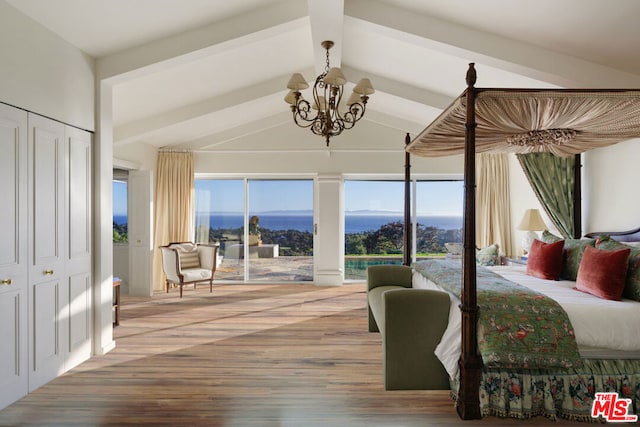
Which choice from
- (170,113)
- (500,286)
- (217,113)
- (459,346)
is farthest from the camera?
(217,113)

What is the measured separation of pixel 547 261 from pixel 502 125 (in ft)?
5.01

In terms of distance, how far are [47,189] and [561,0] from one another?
13.1 feet

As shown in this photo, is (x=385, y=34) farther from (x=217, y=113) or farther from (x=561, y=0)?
(x=217, y=113)

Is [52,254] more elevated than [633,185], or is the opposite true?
[633,185]

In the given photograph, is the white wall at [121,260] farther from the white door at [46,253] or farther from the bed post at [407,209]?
the bed post at [407,209]

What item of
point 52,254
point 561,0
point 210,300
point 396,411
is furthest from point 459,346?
point 210,300

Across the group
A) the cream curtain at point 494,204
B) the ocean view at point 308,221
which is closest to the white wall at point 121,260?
the ocean view at point 308,221

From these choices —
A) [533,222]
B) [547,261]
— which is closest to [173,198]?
[533,222]

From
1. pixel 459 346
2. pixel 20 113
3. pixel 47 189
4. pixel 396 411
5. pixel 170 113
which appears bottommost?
pixel 396 411

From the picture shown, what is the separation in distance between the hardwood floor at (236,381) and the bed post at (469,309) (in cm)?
15

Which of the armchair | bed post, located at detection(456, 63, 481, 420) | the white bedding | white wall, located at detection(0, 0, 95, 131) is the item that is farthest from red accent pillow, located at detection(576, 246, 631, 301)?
the armchair

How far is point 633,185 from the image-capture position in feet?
13.3

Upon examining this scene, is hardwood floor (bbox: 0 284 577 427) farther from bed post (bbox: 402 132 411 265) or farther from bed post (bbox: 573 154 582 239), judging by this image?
bed post (bbox: 573 154 582 239)

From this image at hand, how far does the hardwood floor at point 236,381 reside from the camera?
2.68 metres
